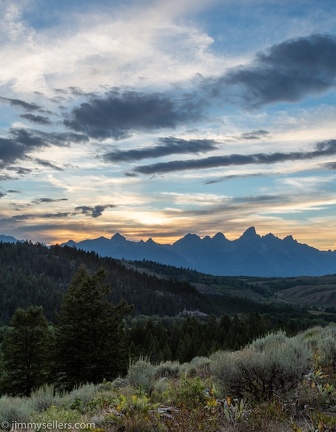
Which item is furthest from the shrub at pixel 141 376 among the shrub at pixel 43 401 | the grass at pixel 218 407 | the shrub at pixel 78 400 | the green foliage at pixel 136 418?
the green foliage at pixel 136 418

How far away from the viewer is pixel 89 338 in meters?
34.2

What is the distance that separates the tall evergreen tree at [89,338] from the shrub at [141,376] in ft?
69.9

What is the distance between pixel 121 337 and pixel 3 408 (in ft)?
92.2

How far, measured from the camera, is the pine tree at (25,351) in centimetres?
4091

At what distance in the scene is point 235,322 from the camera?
9025 cm

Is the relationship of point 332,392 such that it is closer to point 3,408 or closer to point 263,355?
point 263,355

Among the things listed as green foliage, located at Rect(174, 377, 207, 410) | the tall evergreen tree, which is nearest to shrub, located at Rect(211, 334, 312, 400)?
green foliage, located at Rect(174, 377, 207, 410)

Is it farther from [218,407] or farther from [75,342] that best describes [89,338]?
[218,407]

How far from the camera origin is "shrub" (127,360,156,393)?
12.0 m

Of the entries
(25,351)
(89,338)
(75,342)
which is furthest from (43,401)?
(25,351)

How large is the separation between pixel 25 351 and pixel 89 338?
38.5 feet

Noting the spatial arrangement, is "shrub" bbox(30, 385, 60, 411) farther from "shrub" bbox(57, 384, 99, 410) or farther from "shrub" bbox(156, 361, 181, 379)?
"shrub" bbox(156, 361, 181, 379)

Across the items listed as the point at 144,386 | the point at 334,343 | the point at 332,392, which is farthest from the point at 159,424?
the point at 334,343

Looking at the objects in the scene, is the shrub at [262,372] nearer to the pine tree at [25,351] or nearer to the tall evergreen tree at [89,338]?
the tall evergreen tree at [89,338]
